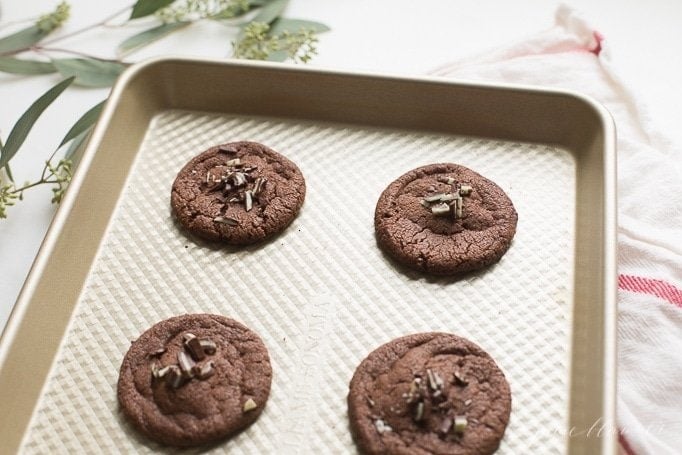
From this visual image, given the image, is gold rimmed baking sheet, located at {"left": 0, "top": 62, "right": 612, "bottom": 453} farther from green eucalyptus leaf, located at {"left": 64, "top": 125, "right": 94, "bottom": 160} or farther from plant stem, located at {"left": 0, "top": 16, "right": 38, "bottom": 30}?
plant stem, located at {"left": 0, "top": 16, "right": 38, "bottom": 30}

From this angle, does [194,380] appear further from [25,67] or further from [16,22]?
[16,22]

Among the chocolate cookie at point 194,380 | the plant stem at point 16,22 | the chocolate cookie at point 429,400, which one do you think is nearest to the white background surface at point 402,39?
the plant stem at point 16,22

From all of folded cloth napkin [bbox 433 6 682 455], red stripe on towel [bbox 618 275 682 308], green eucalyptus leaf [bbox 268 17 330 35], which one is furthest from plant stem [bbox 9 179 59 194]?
red stripe on towel [bbox 618 275 682 308]

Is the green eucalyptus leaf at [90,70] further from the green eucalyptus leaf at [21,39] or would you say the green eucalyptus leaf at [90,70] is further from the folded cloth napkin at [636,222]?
the folded cloth napkin at [636,222]

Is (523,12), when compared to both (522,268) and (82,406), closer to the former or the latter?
(522,268)

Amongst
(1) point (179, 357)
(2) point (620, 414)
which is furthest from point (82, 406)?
(2) point (620, 414)
